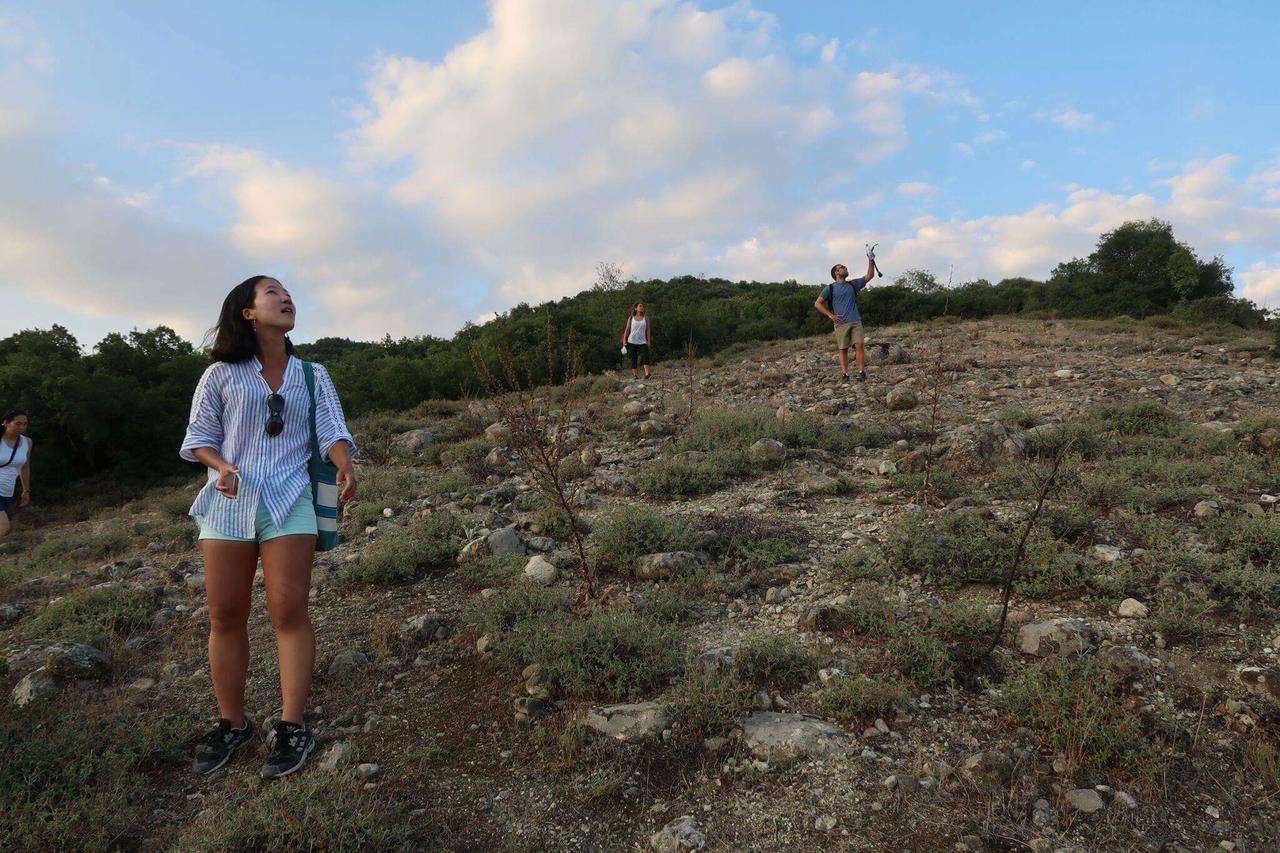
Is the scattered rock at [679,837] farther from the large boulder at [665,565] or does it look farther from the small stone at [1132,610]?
the small stone at [1132,610]

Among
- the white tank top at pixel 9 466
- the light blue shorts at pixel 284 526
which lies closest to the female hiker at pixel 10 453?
the white tank top at pixel 9 466

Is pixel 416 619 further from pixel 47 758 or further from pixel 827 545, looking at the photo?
pixel 827 545

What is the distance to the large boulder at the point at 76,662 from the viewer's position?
3297mm

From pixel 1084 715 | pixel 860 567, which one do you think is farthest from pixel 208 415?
pixel 1084 715

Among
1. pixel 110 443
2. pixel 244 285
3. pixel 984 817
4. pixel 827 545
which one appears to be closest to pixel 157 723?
pixel 244 285

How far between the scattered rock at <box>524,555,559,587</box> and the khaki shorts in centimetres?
697

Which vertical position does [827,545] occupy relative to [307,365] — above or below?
below

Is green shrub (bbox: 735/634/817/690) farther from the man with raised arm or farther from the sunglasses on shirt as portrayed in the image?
the man with raised arm

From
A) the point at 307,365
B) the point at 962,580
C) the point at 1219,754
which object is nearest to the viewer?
the point at 1219,754

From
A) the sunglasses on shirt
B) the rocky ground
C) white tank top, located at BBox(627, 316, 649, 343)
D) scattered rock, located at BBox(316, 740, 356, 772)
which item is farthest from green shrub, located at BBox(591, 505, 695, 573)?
white tank top, located at BBox(627, 316, 649, 343)

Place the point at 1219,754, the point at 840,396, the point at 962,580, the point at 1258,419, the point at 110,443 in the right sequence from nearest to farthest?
the point at 1219,754
the point at 962,580
the point at 1258,419
the point at 840,396
the point at 110,443

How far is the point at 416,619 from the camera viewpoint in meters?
3.62

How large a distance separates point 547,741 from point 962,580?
234cm

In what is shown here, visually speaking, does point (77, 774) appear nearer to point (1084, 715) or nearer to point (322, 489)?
point (322, 489)
